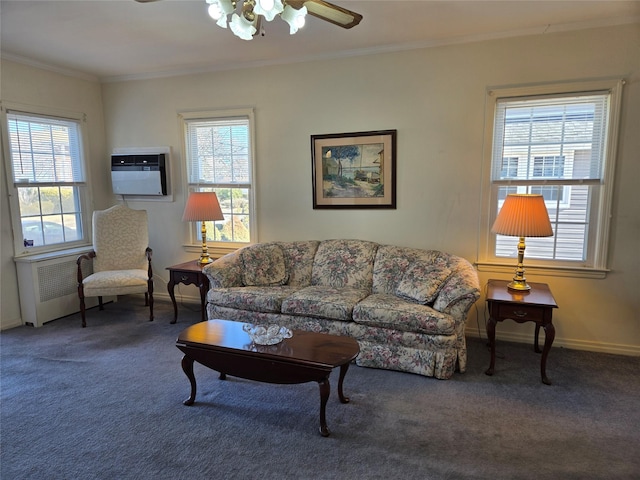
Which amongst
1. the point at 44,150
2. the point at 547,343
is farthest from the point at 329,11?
the point at 44,150

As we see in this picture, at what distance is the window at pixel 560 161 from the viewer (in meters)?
3.25

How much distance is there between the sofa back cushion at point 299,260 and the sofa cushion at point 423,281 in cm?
93

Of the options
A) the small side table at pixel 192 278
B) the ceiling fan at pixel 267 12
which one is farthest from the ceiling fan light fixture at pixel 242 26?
Result: the small side table at pixel 192 278

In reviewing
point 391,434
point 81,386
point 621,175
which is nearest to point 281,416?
point 391,434

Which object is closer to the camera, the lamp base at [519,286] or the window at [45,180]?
the lamp base at [519,286]

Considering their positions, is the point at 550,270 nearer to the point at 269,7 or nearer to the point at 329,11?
the point at 329,11

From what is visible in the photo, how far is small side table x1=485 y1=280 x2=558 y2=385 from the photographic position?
283cm

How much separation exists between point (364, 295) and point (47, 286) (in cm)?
320

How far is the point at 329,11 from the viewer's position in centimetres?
215

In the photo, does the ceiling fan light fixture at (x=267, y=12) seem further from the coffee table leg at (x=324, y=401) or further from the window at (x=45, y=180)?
the window at (x=45, y=180)

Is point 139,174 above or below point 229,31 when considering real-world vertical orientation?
below

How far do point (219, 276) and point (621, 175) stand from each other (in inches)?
134

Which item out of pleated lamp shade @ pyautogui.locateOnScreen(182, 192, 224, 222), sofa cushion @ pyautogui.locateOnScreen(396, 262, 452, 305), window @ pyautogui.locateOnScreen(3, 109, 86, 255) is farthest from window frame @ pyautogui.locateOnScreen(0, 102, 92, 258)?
sofa cushion @ pyautogui.locateOnScreen(396, 262, 452, 305)

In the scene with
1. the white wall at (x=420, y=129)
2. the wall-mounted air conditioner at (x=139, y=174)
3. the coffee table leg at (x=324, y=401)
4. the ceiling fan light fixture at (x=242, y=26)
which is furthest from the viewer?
the wall-mounted air conditioner at (x=139, y=174)
